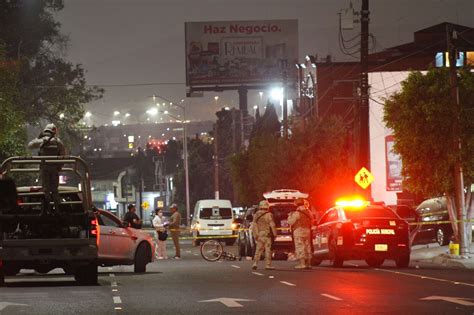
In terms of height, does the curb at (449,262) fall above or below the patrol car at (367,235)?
below

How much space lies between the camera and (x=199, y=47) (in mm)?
103625

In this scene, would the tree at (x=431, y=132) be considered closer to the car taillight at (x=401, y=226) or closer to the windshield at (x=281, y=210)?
the windshield at (x=281, y=210)

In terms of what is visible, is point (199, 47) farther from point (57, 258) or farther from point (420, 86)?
point (57, 258)

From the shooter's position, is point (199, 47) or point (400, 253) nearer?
point (400, 253)

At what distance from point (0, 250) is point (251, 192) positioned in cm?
5996

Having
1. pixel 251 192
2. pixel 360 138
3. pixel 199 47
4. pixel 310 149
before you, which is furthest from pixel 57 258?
pixel 199 47

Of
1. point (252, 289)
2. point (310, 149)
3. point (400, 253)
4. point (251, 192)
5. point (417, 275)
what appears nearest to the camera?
point (252, 289)

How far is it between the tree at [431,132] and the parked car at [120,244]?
11294mm

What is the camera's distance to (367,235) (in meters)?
31.0

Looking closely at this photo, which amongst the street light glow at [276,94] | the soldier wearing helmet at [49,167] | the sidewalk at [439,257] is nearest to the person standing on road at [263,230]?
the sidewalk at [439,257]

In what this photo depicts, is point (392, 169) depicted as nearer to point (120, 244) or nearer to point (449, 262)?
point (449, 262)

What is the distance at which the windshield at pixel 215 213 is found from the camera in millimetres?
60266

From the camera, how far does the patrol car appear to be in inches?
1222

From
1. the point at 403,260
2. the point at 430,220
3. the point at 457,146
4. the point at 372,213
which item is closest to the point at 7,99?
the point at 430,220
